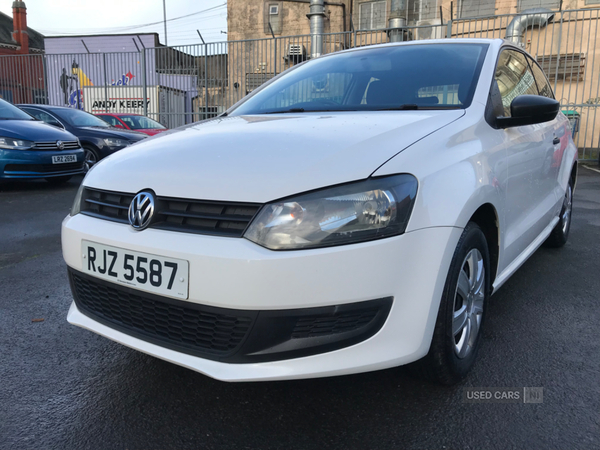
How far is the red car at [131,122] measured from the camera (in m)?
10.5

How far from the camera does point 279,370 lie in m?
1.56

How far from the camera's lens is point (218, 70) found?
12969mm

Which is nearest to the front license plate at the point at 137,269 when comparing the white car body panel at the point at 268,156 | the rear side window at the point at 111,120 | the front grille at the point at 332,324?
the white car body panel at the point at 268,156

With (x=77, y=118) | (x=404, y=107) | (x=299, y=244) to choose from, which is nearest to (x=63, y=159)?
(x=77, y=118)

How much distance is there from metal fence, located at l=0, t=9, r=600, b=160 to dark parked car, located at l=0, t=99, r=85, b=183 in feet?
18.1

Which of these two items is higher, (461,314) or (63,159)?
(63,159)

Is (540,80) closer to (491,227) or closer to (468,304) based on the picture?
(491,227)

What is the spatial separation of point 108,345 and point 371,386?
121cm

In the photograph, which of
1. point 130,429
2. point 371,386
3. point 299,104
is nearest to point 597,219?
point 299,104

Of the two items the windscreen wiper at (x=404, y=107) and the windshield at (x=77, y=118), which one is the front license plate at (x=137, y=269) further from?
the windshield at (x=77, y=118)

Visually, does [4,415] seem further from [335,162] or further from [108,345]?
[335,162]

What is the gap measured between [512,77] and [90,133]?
24.1 feet

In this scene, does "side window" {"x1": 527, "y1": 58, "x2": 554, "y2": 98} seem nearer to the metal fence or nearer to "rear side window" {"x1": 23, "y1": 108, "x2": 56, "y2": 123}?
"rear side window" {"x1": 23, "y1": 108, "x2": 56, "y2": 123}

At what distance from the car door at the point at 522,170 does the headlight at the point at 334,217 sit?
→ 0.88 metres
